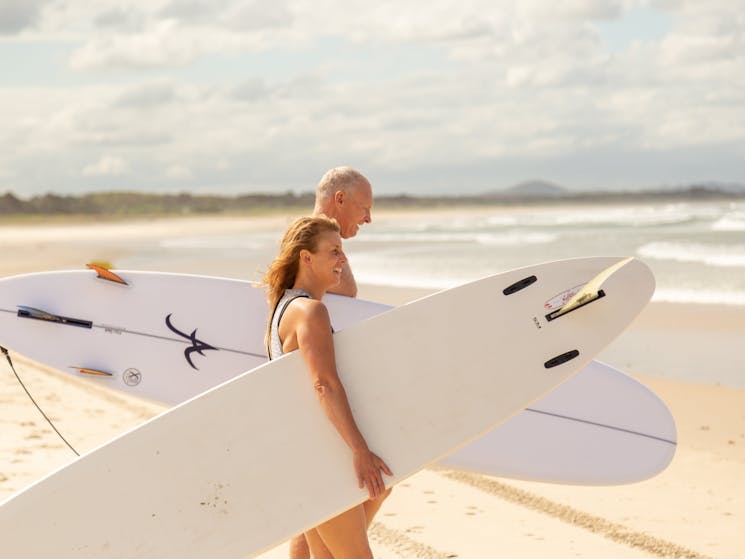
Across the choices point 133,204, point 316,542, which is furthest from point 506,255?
point 133,204

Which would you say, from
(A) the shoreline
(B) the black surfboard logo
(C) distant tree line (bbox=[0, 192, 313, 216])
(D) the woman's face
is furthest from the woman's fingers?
(C) distant tree line (bbox=[0, 192, 313, 216])

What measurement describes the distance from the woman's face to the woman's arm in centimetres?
12

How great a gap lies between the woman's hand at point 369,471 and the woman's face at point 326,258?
1.45ft

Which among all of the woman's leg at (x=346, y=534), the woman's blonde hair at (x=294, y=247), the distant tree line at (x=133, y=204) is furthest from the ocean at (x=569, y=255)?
the distant tree line at (x=133, y=204)

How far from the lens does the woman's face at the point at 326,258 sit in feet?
7.54

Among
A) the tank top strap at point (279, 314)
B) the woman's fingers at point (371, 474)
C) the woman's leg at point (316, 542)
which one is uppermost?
the tank top strap at point (279, 314)

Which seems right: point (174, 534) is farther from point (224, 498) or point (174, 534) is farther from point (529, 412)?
point (529, 412)

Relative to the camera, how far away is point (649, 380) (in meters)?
6.12

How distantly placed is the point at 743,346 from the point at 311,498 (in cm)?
564

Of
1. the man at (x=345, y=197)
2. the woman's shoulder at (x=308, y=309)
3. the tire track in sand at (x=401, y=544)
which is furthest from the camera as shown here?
the tire track in sand at (x=401, y=544)

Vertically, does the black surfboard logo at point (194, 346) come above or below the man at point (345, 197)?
below

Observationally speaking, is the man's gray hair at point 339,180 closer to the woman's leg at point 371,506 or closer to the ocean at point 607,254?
the ocean at point 607,254

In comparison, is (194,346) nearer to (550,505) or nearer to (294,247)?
(550,505)

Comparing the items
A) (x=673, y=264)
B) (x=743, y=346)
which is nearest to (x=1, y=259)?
(x=673, y=264)
